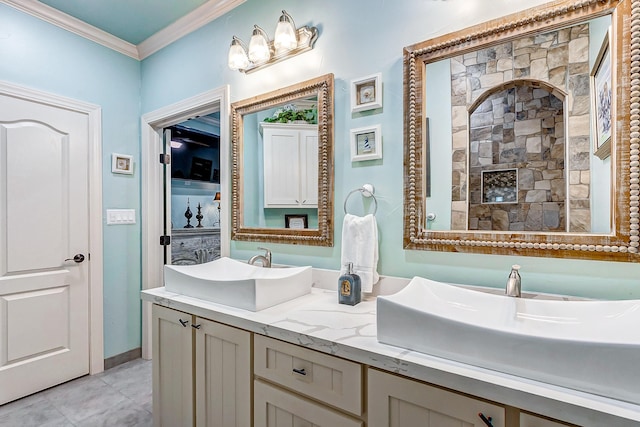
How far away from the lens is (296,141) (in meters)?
1.76

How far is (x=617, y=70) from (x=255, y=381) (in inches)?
62.7

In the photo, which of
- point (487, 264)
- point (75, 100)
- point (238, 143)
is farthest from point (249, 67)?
point (487, 264)

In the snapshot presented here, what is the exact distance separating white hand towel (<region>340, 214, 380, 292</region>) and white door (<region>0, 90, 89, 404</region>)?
6.53ft

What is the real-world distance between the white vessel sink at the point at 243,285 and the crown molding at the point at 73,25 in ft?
6.30

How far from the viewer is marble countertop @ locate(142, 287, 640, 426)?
2.17 ft

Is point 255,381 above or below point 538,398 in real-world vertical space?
below

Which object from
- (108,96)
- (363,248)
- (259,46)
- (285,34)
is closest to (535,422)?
(363,248)

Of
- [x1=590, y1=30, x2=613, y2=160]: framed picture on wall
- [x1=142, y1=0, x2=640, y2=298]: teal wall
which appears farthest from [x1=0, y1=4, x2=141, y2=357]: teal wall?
[x1=590, y1=30, x2=613, y2=160]: framed picture on wall

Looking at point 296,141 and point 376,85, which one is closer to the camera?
point 376,85

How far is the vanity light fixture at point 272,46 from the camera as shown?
165 cm

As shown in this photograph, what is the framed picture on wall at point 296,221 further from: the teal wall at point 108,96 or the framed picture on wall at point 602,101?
the teal wall at point 108,96

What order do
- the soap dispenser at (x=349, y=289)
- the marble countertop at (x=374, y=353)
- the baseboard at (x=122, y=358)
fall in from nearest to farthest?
the marble countertop at (x=374, y=353) < the soap dispenser at (x=349, y=289) < the baseboard at (x=122, y=358)

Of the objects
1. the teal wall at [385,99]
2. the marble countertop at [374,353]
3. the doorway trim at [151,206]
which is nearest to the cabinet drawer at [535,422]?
the marble countertop at [374,353]

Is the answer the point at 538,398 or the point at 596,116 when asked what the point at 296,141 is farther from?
the point at 538,398
